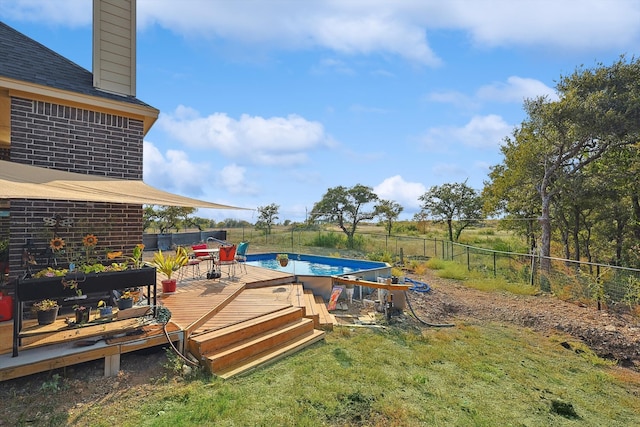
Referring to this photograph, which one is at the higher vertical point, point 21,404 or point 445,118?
point 445,118

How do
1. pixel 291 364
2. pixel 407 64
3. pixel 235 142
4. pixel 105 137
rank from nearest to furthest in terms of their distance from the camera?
pixel 291 364
pixel 105 137
pixel 407 64
pixel 235 142

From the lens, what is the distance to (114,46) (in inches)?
262

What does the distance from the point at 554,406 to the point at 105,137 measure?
26.9 ft

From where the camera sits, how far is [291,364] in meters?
4.90

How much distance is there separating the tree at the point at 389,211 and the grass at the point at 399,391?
2173 centimetres

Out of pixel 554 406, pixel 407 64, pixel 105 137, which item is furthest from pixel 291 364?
pixel 407 64

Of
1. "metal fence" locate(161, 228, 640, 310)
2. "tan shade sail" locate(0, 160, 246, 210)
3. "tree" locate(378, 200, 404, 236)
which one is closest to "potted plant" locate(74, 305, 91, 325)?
"tan shade sail" locate(0, 160, 246, 210)

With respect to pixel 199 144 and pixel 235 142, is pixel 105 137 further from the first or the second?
pixel 235 142

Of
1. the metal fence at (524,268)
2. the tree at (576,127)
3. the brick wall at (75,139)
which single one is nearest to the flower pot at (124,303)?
the brick wall at (75,139)

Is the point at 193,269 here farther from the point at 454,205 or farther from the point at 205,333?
the point at 454,205

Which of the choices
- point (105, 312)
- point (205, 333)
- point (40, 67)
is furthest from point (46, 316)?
point (40, 67)

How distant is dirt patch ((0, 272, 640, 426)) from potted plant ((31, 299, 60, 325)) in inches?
34.8

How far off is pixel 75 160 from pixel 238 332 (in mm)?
4085

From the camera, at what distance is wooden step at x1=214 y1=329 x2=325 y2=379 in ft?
14.7
